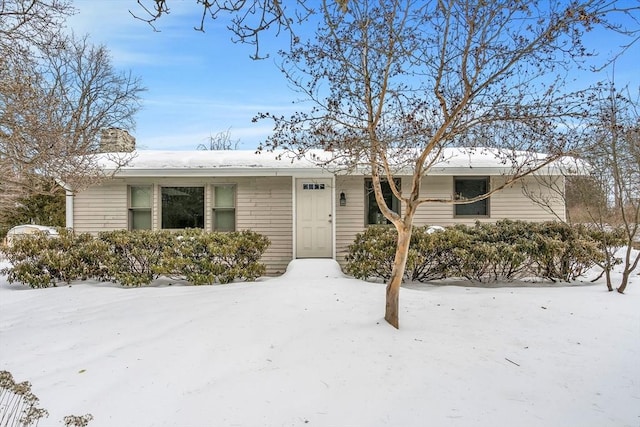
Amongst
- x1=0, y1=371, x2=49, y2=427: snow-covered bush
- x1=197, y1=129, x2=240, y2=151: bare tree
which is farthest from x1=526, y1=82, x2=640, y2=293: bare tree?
x1=197, y1=129, x2=240, y2=151: bare tree

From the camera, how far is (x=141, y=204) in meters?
9.63

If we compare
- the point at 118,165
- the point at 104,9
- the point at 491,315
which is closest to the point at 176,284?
the point at 118,165

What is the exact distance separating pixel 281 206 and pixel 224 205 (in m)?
1.39

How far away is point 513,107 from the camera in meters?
4.34

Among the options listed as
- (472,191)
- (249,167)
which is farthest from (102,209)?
(472,191)

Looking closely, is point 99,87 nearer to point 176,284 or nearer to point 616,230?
point 176,284

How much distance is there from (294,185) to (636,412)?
7.35m

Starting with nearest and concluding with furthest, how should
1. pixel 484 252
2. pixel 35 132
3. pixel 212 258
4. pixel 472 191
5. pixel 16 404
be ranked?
1. pixel 16 404
2. pixel 35 132
3. pixel 484 252
4. pixel 212 258
5. pixel 472 191

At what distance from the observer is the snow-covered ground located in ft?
10.3

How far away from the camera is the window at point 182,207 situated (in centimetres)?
962

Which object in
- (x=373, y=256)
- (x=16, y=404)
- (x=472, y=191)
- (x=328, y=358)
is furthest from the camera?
(x=472, y=191)

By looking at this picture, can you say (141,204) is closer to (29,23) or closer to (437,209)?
(29,23)

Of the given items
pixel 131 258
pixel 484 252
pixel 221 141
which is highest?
pixel 221 141

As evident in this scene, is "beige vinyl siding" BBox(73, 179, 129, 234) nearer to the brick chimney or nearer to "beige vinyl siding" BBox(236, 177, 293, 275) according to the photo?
"beige vinyl siding" BBox(236, 177, 293, 275)
